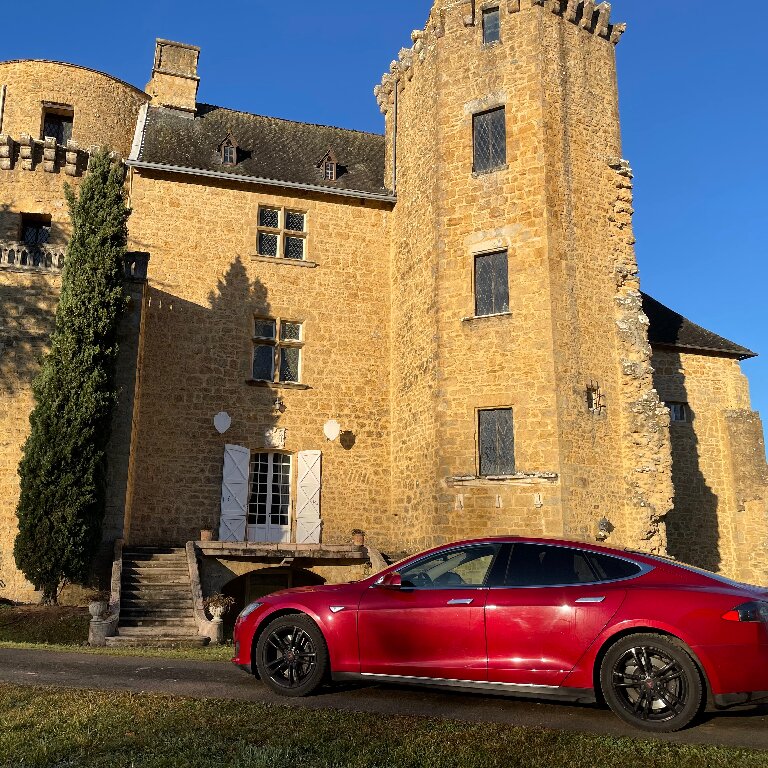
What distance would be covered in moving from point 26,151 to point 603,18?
47.2 ft

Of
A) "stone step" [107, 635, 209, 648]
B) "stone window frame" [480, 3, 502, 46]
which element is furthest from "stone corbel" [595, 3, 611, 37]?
"stone step" [107, 635, 209, 648]

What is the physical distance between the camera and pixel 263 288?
18844 mm

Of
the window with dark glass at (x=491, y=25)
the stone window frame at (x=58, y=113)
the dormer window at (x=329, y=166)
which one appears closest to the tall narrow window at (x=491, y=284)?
the window with dark glass at (x=491, y=25)

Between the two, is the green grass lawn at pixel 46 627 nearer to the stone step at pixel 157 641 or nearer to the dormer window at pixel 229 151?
the stone step at pixel 157 641

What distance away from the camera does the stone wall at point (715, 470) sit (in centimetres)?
1962

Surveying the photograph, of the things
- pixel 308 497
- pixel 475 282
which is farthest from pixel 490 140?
pixel 308 497

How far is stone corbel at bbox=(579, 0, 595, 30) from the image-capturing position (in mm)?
17688

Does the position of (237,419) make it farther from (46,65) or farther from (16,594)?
(46,65)

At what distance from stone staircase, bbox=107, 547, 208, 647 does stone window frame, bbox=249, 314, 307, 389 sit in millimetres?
4761

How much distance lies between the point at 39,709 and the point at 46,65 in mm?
21472

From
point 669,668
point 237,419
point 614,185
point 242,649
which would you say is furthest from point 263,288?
point 669,668

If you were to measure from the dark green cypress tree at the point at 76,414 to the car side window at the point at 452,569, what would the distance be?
963 centimetres

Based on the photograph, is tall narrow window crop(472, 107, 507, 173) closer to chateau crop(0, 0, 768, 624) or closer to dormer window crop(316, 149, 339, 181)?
chateau crop(0, 0, 768, 624)

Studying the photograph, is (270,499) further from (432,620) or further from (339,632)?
(432,620)
